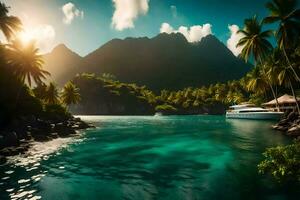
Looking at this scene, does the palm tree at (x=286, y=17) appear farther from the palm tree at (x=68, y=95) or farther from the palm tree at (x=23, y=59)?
the palm tree at (x=68, y=95)

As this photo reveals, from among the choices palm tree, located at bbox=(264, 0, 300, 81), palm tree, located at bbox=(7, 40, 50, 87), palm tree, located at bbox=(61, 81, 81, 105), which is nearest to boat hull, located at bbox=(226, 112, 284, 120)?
palm tree, located at bbox=(264, 0, 300, 81)

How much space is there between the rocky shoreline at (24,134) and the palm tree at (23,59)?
9.15 m

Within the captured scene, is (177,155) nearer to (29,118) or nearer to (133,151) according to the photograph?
(133,151)

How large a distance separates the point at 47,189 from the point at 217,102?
137m

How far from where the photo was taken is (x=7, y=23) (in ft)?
135

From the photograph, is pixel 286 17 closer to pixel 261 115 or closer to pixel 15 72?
pixel 15 72

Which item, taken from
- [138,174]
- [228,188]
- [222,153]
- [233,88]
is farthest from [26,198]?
[233,88]

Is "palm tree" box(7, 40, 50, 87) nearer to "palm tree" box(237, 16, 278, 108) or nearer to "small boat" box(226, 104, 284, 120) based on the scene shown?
"palm tree" box(237, 16, 278, 108)

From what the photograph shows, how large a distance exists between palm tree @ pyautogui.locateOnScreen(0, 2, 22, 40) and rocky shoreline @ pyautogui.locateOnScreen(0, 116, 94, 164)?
44.6 ft

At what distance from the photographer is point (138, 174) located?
59.0 feet

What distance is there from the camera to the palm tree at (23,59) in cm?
4597

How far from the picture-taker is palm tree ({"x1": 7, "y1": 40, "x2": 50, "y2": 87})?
45969mm

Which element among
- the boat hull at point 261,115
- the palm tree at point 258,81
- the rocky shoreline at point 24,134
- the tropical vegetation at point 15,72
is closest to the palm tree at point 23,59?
the tropical vegetation at point 15,72

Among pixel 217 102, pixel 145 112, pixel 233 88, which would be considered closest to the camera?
pixel 233 88
